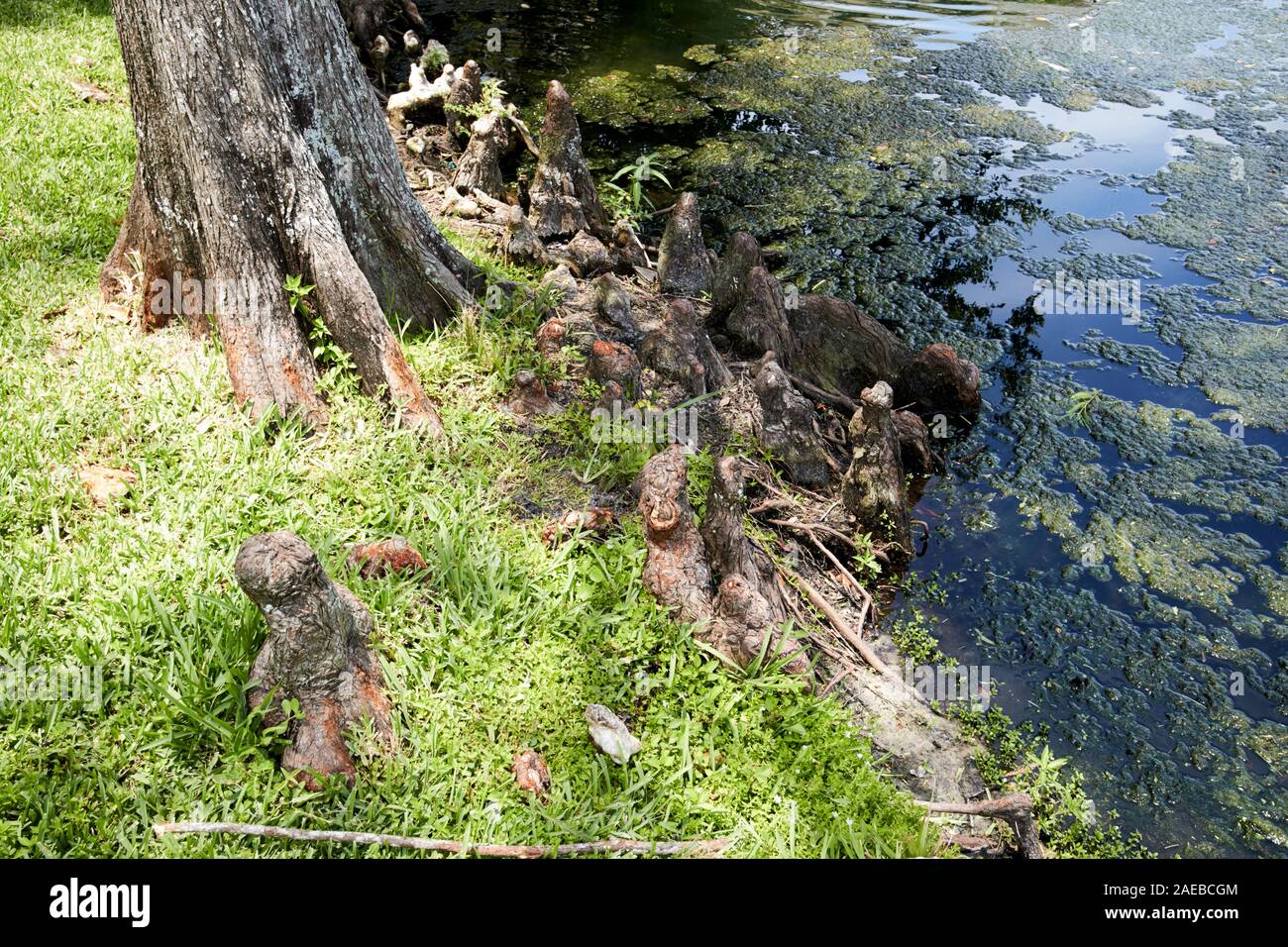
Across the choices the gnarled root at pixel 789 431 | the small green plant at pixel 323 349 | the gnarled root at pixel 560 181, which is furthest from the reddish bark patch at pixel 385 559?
the gnarled root at pixel 560 181

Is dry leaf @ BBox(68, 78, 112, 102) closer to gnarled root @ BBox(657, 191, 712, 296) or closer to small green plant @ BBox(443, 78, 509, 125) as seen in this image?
small green plant @ BBox(443, 78, 509, 125)

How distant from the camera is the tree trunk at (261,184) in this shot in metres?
4.04

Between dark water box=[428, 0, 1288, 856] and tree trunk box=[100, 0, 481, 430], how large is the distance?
326cm

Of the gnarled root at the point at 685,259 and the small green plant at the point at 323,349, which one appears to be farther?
the gnarled root at the point at 685,259

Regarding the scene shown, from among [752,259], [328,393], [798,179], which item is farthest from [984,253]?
[328,393]

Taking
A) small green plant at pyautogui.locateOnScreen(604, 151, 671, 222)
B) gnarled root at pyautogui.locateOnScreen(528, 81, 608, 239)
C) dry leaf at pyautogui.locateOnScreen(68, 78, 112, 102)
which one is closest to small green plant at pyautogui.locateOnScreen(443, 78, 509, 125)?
small green plant at pyautogui.locateOnScreen(604, 151, 671, 222)

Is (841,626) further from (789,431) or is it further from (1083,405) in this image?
(1083,405)

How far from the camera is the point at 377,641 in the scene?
11.3ft

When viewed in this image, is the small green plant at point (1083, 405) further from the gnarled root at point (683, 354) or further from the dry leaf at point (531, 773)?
the dry leaf at point (531, 773)

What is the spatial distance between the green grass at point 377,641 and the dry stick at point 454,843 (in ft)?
0.17

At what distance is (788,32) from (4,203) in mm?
9833

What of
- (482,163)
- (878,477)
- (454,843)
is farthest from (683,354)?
(482,163)

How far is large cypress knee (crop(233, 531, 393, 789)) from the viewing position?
278 cm

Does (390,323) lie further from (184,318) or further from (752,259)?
(752,259)
